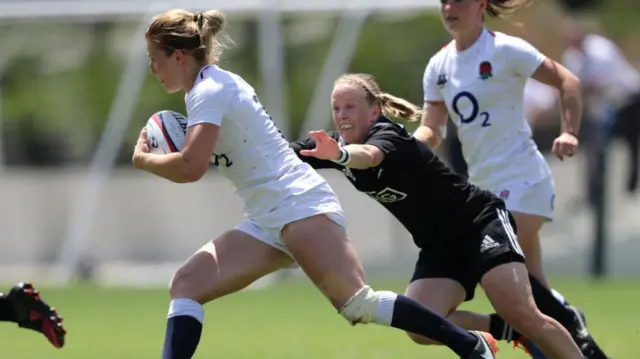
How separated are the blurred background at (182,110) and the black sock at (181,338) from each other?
337 inches

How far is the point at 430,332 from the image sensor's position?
6.03 m

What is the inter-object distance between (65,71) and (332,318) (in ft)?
40.6

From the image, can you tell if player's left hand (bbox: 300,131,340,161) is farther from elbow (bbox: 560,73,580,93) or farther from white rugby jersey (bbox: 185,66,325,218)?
elbow (bbox: 560,73,580,93)

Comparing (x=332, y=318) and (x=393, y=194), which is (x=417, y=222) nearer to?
(x=393, y=194)

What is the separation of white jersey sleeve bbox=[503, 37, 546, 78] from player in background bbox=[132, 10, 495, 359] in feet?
4.69

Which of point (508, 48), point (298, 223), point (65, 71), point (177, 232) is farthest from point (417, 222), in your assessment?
point (65, 71)

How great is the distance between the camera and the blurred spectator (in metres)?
14.5

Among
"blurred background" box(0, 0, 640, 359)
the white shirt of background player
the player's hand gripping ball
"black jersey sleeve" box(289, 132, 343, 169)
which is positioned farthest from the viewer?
"blurred background" box(0, 0, 640, 359)

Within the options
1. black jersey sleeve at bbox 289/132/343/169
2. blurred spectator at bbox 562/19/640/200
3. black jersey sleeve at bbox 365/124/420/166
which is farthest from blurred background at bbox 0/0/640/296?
black jersey sleeve at bbox 365/124/420/166

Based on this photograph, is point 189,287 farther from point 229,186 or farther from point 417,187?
point 229,186

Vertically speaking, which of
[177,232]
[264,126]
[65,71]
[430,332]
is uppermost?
[65,71]

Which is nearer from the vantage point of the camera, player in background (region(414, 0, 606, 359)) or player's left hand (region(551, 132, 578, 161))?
player's left hand (region(551, 132, 578, 161))

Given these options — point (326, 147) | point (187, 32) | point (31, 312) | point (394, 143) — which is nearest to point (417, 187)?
point (394, 143)

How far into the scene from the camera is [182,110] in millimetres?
21344
